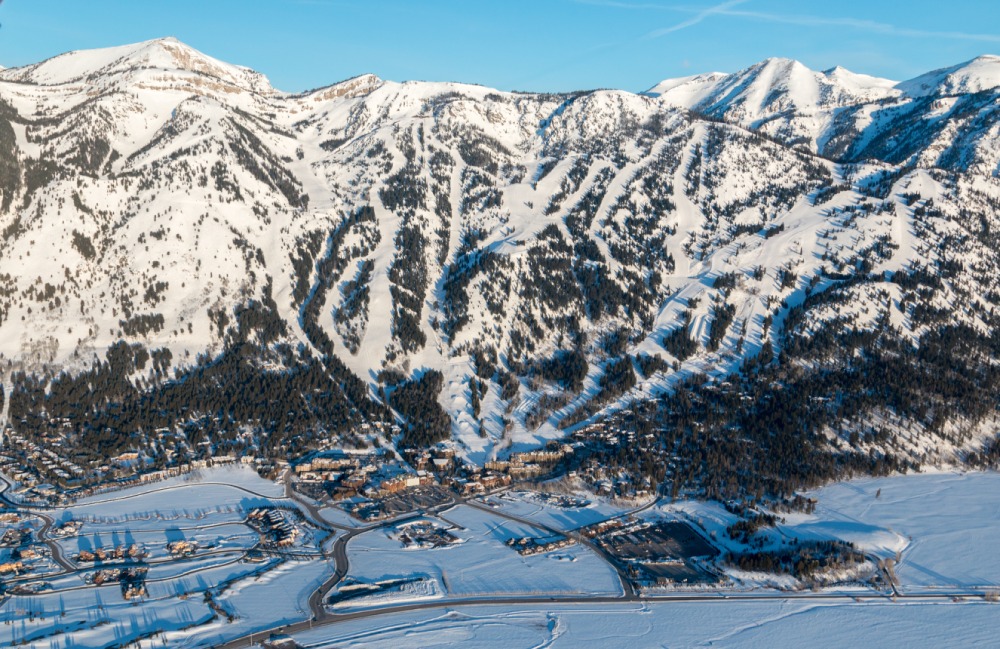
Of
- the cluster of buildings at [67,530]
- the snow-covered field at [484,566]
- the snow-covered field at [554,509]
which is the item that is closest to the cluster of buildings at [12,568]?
the cluster of buildings at [67,530]

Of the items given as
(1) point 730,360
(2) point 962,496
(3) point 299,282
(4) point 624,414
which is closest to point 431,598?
(4) point 624,414

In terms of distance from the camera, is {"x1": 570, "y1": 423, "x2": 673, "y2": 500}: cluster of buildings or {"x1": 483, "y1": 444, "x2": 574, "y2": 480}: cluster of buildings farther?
{"x1": 483, "y1": 444, "x2": 574, "y2": 480}: cluster of buildings


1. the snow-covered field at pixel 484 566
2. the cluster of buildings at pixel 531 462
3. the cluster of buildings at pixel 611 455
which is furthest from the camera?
the cluster of buildings at pixel 531 462

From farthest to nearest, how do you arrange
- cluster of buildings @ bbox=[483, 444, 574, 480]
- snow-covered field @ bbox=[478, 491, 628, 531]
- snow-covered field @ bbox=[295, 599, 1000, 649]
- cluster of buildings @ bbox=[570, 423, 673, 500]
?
cluster of buildings @ bbox=[483, 444, 574, 480]
cluster of buildings @ bbox=[570, 423, 673, 500]
snow-covered field @ bbox=[478, 491, 628, 531]
snow-covered field @ bbox=[295, 599, 1000, 649]

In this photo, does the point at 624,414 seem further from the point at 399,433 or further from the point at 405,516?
the point at 405,516

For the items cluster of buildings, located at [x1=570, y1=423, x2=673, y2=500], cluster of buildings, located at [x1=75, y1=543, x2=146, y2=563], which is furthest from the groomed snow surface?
cluster of buildings, located at [x1=570, y1=423, x2=673, y2=500]

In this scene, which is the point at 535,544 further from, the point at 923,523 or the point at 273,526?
the point at 923,523

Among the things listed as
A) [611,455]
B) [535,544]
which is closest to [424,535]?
[535,544]

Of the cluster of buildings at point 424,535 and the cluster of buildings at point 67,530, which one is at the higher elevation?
the cluster of buildings at point 67,530

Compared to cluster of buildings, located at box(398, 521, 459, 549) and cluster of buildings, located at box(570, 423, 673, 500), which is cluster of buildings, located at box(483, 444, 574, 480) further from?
cluster of buildings, located at box(398, 521, 459, 549)

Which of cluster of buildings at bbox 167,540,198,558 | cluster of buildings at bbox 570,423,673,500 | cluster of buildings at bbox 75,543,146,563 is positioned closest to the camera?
cluster of buildings at bbox 75,543,146,563

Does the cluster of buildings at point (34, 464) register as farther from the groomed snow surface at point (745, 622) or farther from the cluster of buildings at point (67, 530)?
the groomed snow surface at point (745, 622)
